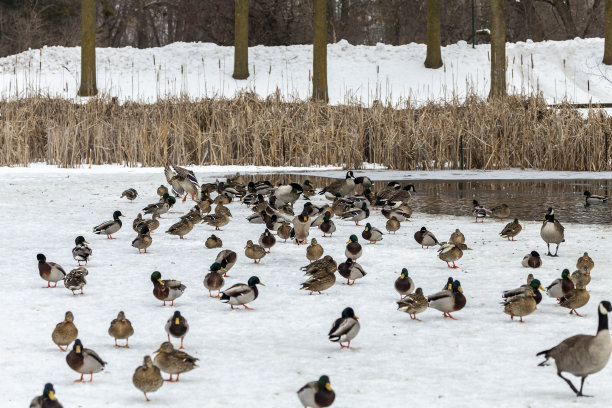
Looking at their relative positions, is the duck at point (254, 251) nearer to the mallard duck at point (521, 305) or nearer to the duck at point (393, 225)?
the duck at point (393, 225)

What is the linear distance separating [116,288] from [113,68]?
32.6 m

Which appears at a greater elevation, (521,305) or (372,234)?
(372,234)

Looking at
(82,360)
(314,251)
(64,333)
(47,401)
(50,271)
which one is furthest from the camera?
(314,251)

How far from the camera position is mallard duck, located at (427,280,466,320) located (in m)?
7.07

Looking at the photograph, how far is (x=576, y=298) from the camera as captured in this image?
708 centimetres

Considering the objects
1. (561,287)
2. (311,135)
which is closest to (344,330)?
(561,287)

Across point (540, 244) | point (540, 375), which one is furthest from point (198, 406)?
point (540, 244)

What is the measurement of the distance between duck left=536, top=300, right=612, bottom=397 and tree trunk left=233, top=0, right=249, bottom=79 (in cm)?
3110

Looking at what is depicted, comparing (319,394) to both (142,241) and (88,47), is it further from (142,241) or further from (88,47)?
(88,47)

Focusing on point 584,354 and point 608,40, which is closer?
point 584,354

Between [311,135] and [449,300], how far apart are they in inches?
592

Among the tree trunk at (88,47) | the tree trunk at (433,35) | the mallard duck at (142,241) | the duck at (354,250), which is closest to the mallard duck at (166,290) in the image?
the duck at (354,250)

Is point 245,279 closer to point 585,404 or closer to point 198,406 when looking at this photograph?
point 198,406

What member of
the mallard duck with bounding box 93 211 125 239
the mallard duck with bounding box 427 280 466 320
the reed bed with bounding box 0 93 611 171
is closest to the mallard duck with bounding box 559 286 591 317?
the mallard duck with bounding box 427 280 466 320
